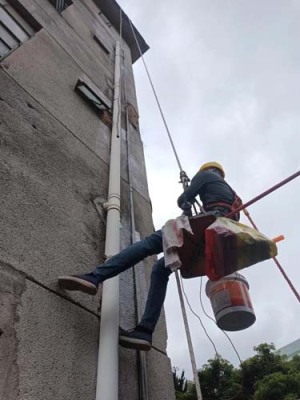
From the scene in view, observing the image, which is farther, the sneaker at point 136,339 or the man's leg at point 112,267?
the sneaker at point 136,339

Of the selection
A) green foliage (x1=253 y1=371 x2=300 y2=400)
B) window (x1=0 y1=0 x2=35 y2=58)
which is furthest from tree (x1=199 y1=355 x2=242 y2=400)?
window (x1=0 y1=0 x2=35 y2=58)

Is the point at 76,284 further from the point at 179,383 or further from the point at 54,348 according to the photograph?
the point at 179,383

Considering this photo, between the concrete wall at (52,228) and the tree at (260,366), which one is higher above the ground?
the tree at (260,366)

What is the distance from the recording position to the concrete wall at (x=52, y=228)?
6.94 feet

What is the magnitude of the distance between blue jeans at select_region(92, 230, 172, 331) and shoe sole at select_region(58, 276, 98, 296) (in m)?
0.13

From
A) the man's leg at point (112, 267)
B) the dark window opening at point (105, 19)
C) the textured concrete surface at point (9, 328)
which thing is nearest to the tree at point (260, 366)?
the dark window opening at point (105, 19)

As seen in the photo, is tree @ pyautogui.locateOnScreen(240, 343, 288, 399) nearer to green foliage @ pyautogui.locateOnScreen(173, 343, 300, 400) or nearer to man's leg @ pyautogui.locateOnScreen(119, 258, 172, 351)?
green foliage @ pyautogui.locateOnScreen(173, 343, 300, 400)

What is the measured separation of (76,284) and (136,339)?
583 mm

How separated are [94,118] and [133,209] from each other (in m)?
1.36

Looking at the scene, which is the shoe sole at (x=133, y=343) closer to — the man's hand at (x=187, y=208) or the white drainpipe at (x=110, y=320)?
the white drainpipe at (x=110, y=320)

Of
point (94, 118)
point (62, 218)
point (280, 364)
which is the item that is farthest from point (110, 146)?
point (280, 364)

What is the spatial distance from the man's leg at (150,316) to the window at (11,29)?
10.7ft

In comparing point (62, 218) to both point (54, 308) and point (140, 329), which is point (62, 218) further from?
point (140, 329)

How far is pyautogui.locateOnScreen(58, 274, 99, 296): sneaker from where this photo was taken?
96.2 inches
